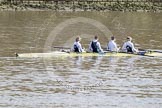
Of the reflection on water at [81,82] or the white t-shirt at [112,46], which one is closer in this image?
the reflection on water at [81,82]

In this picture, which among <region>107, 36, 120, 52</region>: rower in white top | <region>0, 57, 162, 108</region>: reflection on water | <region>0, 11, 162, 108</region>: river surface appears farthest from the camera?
<region>107, 36, 120, 52</region>: rower in white top

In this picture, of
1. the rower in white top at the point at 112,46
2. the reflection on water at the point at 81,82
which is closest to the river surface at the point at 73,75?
the reflection on water at the point at 81,82

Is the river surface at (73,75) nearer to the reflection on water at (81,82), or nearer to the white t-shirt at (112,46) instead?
the reflection on water at (81,82)

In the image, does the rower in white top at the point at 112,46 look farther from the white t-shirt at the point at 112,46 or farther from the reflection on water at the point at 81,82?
the reflection on water at the point at 81,82

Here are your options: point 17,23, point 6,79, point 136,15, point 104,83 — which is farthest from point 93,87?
point 136,15

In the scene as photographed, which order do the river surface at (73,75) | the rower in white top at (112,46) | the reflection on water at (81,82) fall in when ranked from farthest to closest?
1. the rower in white top at (112,46)
2. the river surface at (73,75)
3. the reflection on water at (81,82)

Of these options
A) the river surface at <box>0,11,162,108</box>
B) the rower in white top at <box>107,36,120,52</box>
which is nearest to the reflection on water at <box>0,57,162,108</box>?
the river surface at <box>0,11,162,108</box>

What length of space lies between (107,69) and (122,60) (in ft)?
14.7

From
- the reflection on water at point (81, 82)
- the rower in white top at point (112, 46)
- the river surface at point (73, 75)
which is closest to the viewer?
the reflection on water at point (81, 82)

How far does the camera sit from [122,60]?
41312 mm

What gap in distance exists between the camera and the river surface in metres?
27.4

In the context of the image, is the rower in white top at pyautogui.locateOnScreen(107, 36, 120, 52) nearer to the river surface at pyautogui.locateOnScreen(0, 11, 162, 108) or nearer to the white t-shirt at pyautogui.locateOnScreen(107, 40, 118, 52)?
the white t-shirt at pyautogui.locateOnScreen(107, 40, 118, 52)

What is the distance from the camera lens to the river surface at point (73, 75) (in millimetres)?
27375

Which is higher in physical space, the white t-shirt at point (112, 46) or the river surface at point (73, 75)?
the white t-shirt at point (112, 46)
